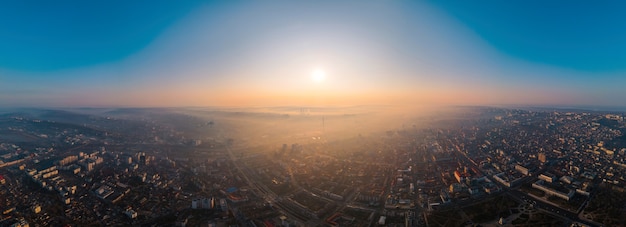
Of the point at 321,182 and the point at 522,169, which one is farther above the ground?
the point at 522,169

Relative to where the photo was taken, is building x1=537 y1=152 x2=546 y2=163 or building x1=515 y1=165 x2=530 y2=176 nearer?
building x1=515 y1=165 x2=530 y2=176

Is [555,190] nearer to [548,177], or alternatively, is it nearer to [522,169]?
[548,177]

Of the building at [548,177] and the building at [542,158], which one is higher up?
the building at [542,158]

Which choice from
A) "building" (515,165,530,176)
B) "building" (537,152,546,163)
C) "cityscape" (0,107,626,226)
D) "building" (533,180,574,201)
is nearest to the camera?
"cityscape" (0,107,626,226)

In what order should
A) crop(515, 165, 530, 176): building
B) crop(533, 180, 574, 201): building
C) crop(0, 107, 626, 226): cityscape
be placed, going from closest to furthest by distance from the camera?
crop(0, 107, 626, 226): cityscape
crop(533, 180, 574, 201): building
crop(515, 165, 530, 176): building

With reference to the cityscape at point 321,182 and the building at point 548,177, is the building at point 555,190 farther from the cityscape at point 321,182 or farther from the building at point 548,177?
the building at point 548,177

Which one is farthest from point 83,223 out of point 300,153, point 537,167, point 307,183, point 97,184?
point 537,167

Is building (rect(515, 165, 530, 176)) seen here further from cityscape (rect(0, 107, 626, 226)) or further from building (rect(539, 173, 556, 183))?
building (rect(539, 173, 556, 183))

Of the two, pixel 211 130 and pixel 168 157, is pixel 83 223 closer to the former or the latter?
pixel 168 157

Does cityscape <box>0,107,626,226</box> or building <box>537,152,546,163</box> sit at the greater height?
building <box>537,152,546,163</box>

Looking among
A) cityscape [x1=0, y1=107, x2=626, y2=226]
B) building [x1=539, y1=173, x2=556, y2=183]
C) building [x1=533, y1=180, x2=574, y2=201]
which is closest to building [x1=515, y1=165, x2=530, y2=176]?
cityscape [x1=0, y1=107, x2=626, y2=226]

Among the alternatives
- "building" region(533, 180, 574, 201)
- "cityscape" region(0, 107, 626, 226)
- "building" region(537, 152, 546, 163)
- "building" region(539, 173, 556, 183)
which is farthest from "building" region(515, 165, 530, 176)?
"building" region(537, 152, 546, 163)

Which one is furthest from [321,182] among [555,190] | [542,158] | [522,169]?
[542,158]

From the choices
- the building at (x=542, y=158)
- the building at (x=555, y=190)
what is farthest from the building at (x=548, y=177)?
the building at (x=542, y=158)
